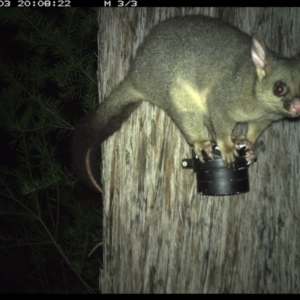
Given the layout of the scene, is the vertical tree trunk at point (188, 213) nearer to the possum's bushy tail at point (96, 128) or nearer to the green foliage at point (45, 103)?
the possum's bushy tail at point (96, 128)

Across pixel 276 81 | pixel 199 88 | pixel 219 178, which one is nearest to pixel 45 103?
pixel 199 88

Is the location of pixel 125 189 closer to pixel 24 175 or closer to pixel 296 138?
pixel 296 138

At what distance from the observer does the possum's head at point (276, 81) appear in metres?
2.85

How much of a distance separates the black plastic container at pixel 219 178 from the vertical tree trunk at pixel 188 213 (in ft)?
0.80

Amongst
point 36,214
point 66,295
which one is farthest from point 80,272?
point 36,214

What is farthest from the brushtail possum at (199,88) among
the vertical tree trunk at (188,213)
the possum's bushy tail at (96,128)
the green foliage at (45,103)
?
the green foliage at (45,103)

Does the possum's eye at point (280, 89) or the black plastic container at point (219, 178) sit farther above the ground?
the possum's eye at point (280, 89)

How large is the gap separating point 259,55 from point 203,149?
80 centimetres

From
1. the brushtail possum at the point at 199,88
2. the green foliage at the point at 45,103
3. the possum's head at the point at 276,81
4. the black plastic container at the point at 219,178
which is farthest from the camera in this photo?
the green foliage at the point at 45,103

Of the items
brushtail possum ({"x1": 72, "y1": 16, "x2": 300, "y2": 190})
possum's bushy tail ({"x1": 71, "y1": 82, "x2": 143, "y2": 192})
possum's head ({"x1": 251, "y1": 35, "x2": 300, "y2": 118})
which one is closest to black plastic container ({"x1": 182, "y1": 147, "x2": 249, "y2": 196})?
brushtail possum ({"x1": 72, "y1": 16, "x2": 300, "y2": 190})

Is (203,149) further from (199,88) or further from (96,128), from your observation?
(96,128)

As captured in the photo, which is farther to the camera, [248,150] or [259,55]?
[248,150]

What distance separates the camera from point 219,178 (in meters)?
2.71

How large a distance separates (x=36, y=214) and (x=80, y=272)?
838 mm
